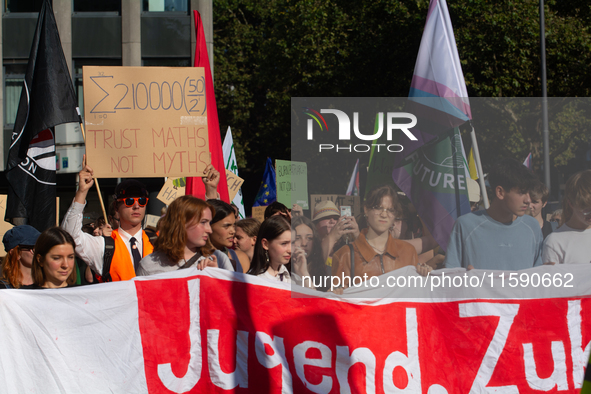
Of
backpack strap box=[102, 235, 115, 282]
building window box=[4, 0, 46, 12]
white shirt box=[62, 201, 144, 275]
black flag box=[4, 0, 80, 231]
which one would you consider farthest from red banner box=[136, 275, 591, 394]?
building window box=[4, 0, 46, 12]

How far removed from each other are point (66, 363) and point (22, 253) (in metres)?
0.98

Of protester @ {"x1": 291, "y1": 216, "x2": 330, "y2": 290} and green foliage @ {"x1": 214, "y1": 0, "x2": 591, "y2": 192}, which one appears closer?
protester @ {"x1": 291, "y1": 216, "x2": 330, "y2": 290}

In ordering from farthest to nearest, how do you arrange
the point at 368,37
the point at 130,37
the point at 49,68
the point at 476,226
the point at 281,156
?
the point at 281,156 → the point at 368,37 → the point at 130,37 → the point at 49,68 → the point at 476,226

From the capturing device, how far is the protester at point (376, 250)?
3439 millimetres

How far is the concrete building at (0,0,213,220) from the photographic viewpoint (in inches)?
645

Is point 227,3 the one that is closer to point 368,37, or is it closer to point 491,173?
point 368,37

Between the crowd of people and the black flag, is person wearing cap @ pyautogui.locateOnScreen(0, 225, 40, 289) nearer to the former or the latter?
the crowd of people

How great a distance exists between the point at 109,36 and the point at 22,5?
290cm

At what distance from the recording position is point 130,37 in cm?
1644

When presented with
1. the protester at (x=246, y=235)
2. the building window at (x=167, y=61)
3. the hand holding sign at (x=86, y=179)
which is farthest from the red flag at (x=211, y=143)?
the building window at (x=167, y=61)

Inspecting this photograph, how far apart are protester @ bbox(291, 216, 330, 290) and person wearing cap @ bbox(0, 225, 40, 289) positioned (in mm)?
1790

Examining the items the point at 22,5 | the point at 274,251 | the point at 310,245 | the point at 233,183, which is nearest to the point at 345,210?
the point at 310,245

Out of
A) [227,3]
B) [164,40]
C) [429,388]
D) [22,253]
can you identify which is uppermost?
[227,3]

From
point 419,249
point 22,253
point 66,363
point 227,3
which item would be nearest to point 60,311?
point 66,363
